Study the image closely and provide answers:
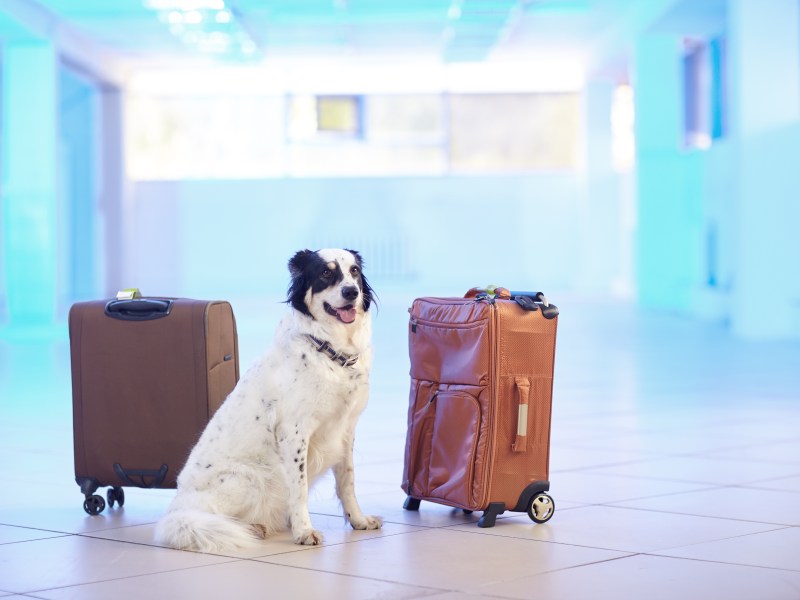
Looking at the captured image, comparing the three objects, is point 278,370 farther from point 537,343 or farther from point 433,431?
point 537,343

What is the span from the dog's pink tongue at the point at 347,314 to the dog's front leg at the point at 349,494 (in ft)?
1.10

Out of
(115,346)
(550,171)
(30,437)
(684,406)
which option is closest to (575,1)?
(550,171)

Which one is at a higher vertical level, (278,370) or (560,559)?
(278,370)

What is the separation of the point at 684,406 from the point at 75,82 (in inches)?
570

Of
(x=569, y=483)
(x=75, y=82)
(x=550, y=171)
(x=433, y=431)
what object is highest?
(x=75, y=82)

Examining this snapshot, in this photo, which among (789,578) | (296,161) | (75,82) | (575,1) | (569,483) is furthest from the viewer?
(296,161)

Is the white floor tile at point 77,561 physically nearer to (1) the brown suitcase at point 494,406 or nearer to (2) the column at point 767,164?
(1) the brown suitcase at point 494,406

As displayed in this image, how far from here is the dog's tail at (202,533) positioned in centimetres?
277

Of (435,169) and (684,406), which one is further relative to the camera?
(435,169)

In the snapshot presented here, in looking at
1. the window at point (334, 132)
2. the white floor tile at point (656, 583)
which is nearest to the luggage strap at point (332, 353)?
the white floor tile at point (656, 583)

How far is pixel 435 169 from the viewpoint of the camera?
1892 cm

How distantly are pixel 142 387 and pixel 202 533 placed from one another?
0.66 meters

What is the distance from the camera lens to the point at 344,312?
294 cm

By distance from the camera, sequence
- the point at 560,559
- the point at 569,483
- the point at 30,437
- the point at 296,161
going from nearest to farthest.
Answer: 1. the point at 560,559
2. the point at 569,483
3. the point at 30,437
4. the point at 296,161
